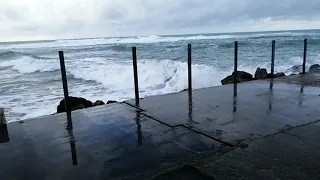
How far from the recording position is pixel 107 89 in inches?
511

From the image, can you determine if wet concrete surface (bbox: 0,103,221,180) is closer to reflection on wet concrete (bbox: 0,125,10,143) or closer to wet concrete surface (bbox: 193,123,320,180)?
reflection on wet concrete (bbox: 0,125,10,143)

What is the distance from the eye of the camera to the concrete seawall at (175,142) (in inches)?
106

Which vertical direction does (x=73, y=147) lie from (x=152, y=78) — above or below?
above

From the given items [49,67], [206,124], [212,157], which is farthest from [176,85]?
[49,67]

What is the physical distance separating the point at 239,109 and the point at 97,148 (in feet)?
8.64

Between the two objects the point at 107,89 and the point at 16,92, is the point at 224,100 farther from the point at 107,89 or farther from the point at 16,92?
the point at 16,92

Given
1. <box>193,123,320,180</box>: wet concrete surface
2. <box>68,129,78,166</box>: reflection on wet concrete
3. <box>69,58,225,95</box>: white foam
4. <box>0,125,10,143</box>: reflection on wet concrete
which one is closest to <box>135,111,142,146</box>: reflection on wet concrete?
<box>68,129,78,166</box>: reflection on wet concrete

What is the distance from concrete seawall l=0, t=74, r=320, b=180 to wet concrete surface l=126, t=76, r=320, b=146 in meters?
0.01

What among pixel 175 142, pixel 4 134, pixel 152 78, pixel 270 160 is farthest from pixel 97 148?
pixel 152 78

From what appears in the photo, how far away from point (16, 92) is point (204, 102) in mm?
9502

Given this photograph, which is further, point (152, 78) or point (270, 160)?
point (152, 78)

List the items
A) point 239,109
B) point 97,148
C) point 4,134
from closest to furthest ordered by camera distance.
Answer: point 97,148, point 4,134, point 239,109

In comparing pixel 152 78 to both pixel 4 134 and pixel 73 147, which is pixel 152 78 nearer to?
pixel 4 134

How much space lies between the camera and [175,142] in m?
3.42
